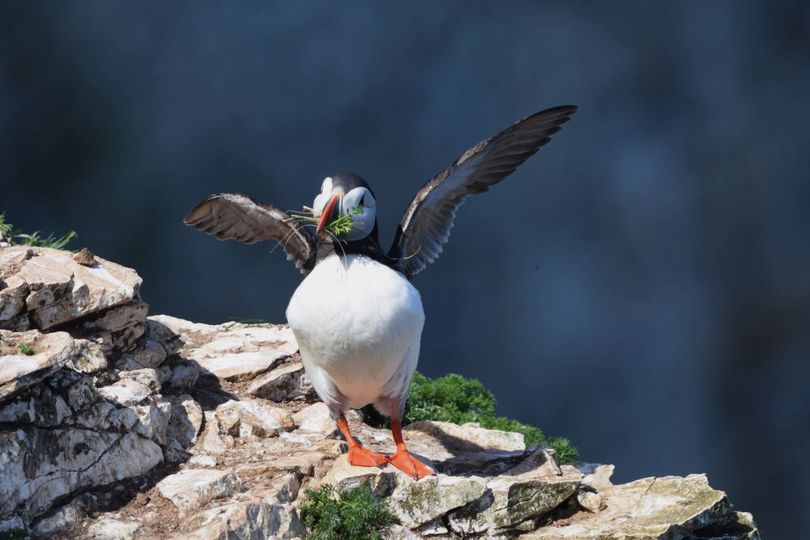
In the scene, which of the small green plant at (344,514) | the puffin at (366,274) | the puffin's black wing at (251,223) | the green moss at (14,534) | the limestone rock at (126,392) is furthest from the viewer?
the puffin's black wing at (251,223)

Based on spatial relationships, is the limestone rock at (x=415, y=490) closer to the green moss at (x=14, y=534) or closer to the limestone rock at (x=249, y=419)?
the limestone rock at (x=249, y=419)

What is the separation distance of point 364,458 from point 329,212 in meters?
1.63

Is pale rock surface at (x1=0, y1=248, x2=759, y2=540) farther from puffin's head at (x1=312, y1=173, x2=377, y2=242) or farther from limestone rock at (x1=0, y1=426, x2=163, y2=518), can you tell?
puffin's head at (x1=312, y1=173, x2=377, y2=242)

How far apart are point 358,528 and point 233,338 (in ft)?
11.8

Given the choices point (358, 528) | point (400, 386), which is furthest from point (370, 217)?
point (358, 528)

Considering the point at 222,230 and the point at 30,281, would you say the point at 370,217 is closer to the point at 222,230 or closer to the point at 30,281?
the point at 222,230

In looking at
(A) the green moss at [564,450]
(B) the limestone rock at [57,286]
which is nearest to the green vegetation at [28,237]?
(B) the limestone rock at [57,286]

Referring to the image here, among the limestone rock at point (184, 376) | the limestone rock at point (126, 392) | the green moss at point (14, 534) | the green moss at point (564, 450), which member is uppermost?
the limestone rock at point (126, 392)

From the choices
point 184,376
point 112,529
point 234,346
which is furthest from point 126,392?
point 234,346

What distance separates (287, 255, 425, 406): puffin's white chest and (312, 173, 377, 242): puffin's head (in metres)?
0.20

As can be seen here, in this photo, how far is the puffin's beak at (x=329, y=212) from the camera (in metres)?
6.39

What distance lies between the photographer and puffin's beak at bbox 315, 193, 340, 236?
639cm

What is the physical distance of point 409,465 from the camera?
21.7ft

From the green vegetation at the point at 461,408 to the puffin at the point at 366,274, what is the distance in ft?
7.40
